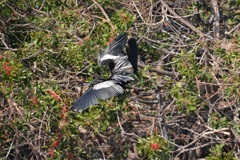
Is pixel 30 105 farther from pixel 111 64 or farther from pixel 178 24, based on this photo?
pixel 178 24

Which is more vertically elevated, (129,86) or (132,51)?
(132,51)

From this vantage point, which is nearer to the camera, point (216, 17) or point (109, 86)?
point (109, 86)

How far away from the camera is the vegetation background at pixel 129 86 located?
6.18 m

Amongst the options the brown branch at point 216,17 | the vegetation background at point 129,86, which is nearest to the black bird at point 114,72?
the vegetation background at point 129,86

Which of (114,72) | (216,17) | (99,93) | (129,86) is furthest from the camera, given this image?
(216,17)

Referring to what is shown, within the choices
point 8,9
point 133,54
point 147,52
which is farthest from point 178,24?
point 8,9

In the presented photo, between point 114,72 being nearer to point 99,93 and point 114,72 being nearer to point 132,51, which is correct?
point 132,51

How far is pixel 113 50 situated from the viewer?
6.27 m

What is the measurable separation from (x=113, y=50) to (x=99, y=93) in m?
0.54

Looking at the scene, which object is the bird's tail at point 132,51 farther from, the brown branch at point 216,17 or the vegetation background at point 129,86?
the brown branch at point 216,17

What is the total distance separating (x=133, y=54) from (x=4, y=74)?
116 centimetres

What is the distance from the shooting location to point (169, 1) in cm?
790

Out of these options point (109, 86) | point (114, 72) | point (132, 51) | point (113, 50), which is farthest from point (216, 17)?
point (109, 86)

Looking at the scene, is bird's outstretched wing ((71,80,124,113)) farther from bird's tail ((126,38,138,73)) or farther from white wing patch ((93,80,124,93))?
bird's tail ((126,38,138,73))
